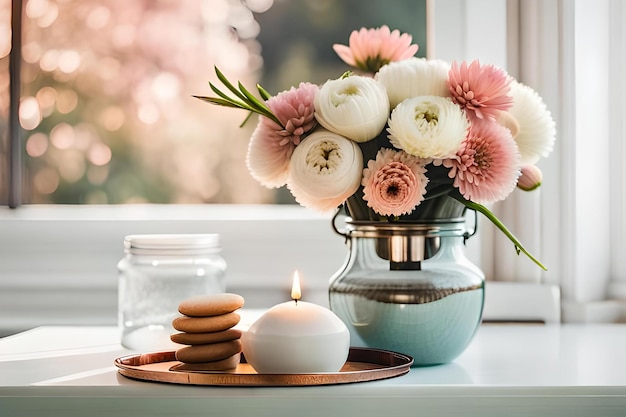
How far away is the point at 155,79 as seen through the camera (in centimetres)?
145

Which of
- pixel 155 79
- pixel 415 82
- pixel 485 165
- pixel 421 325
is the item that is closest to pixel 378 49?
pixel 415 82

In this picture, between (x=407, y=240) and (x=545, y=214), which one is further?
(x=545, y=214)

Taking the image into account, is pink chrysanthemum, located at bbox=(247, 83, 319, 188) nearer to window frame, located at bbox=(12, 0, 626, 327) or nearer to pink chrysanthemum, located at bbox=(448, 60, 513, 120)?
pink chrysanthemum, located at bbox=(448, 60, 513, 120)

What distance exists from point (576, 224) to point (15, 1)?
99 cm

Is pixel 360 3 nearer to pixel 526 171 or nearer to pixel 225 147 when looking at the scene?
pixel 225 147

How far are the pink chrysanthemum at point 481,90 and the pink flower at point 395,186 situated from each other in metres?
0.08

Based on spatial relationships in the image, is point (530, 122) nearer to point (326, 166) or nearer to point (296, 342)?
point (326, 166)

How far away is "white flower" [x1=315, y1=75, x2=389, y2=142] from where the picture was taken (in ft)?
2.79

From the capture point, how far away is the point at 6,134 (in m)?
1.42

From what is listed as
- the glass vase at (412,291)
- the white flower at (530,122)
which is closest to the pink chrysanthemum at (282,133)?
the glass vase at (412,291)

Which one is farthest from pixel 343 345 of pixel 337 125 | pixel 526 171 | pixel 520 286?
pixel 520 286

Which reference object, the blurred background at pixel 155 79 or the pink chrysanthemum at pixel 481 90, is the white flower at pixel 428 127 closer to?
the pink chrysanthemum at pixel 481 90

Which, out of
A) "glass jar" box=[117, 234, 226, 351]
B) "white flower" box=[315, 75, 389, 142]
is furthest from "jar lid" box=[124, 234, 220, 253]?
"white flower" box=[315, 75, 389, 142]

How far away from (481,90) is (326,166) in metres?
0.18
